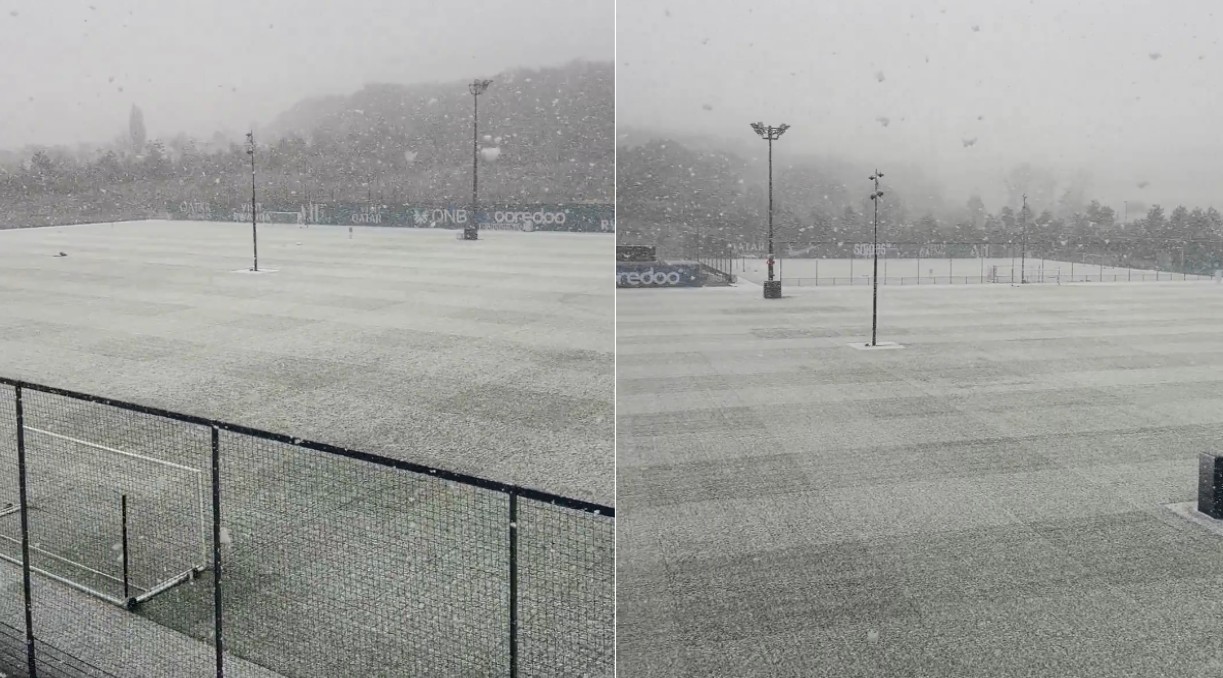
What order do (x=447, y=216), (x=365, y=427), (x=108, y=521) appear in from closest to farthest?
(x=108, y=521) < (x=365, y=427) < (x=447, y=216)

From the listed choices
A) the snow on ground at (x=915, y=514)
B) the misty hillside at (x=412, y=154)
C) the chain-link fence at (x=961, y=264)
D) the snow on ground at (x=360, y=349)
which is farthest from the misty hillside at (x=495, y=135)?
the snow on ground at (x=915, y=514)

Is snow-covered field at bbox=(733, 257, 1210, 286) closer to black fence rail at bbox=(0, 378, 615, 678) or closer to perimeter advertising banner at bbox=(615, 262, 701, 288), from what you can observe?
perimeter advertising banner at bbox=(615, 262, 701, 288)

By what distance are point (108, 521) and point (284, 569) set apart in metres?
2.68

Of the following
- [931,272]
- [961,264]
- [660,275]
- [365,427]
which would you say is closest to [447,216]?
[660,275]

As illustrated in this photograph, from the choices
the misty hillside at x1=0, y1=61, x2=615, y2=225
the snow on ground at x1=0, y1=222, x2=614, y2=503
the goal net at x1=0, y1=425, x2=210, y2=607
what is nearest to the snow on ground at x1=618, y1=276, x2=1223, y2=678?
the snow on ground at x1=0, y1=222, x2=614, y2=503

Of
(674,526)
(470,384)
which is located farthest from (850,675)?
(470,384)

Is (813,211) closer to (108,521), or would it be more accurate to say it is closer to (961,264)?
(961,264)

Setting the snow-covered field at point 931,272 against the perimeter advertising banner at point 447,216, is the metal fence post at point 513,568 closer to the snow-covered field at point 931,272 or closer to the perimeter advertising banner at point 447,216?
the snow-covered field at point 931,272

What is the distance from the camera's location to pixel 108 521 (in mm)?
9867

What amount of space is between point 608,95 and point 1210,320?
124306mm

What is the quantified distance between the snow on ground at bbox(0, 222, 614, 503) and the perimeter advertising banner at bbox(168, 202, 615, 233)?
83.8ft

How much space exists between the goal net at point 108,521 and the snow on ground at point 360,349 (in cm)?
271

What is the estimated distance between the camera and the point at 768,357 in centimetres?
2380

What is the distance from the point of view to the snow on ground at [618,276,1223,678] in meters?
7.55
